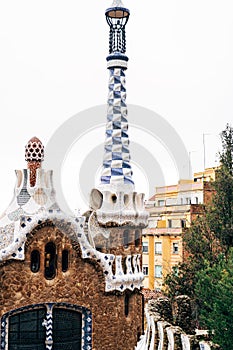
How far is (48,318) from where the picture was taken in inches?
437

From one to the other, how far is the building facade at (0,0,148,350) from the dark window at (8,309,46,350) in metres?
0.02

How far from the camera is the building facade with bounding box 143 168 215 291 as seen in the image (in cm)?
2446

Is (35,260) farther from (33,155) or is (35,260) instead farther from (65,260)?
(33,155)

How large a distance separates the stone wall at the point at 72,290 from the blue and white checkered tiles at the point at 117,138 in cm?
265

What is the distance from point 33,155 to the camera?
12.5m

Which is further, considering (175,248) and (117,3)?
(175,248)

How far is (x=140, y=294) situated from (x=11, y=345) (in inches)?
143

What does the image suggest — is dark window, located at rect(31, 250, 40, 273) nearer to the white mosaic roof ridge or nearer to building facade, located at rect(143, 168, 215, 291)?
the white mosaic roof ridge

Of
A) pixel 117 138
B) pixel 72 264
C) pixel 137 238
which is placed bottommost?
pixel 72 264

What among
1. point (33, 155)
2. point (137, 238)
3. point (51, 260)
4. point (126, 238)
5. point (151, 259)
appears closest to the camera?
point (51, 260)

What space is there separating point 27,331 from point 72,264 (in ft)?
5.26

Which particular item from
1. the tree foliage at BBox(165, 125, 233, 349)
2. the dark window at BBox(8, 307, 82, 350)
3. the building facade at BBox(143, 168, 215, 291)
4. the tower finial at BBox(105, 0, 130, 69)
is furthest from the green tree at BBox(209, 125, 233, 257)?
the dark window at BBox(8, 307, 82, 350)

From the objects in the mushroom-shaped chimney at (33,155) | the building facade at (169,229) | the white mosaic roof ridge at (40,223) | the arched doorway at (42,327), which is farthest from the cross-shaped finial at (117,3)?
the building facade at (169,229)

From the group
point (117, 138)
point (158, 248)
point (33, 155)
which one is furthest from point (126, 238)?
point (158, 248)
